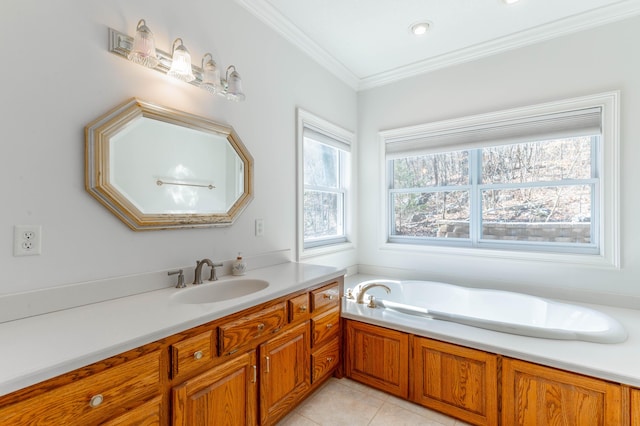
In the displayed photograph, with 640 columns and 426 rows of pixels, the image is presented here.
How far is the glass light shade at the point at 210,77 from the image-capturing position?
5.50 ft

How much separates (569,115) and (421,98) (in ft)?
3.89

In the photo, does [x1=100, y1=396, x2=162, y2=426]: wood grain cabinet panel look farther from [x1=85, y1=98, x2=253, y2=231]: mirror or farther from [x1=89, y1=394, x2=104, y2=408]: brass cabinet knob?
[x1=85, y1=98, x2=253, y2=231]: mirror

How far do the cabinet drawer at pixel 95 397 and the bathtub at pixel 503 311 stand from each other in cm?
159

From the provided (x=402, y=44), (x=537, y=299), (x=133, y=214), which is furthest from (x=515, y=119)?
(x=133, y=214)

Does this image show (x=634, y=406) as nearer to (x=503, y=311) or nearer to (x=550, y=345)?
(x=550, y=345)

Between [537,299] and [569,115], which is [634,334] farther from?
[569,115]

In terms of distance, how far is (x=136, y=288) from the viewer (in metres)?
1.48

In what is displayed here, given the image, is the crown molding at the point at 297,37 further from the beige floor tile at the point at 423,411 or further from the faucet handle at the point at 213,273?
the beige floor tile at the point at 423,411

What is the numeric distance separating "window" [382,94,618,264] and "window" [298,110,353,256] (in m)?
0.46

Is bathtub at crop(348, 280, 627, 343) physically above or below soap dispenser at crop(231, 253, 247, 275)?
below

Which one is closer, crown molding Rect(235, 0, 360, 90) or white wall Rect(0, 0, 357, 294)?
white wall Rect(0, 0, 357, 294)

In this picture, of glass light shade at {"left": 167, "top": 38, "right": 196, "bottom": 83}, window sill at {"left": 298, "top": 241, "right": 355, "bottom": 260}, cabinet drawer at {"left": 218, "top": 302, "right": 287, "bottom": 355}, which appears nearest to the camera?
cabinet drawer at {"left": 218, "top": 302, "right": 287, "bottom": 355}

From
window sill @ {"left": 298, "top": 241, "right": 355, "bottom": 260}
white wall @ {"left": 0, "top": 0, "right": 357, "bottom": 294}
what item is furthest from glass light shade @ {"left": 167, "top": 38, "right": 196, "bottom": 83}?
window sill @ {"left": 298, "top": 241, "right": 355, "bottom": 260}

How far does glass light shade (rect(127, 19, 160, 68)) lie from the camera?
1377 millimetres
